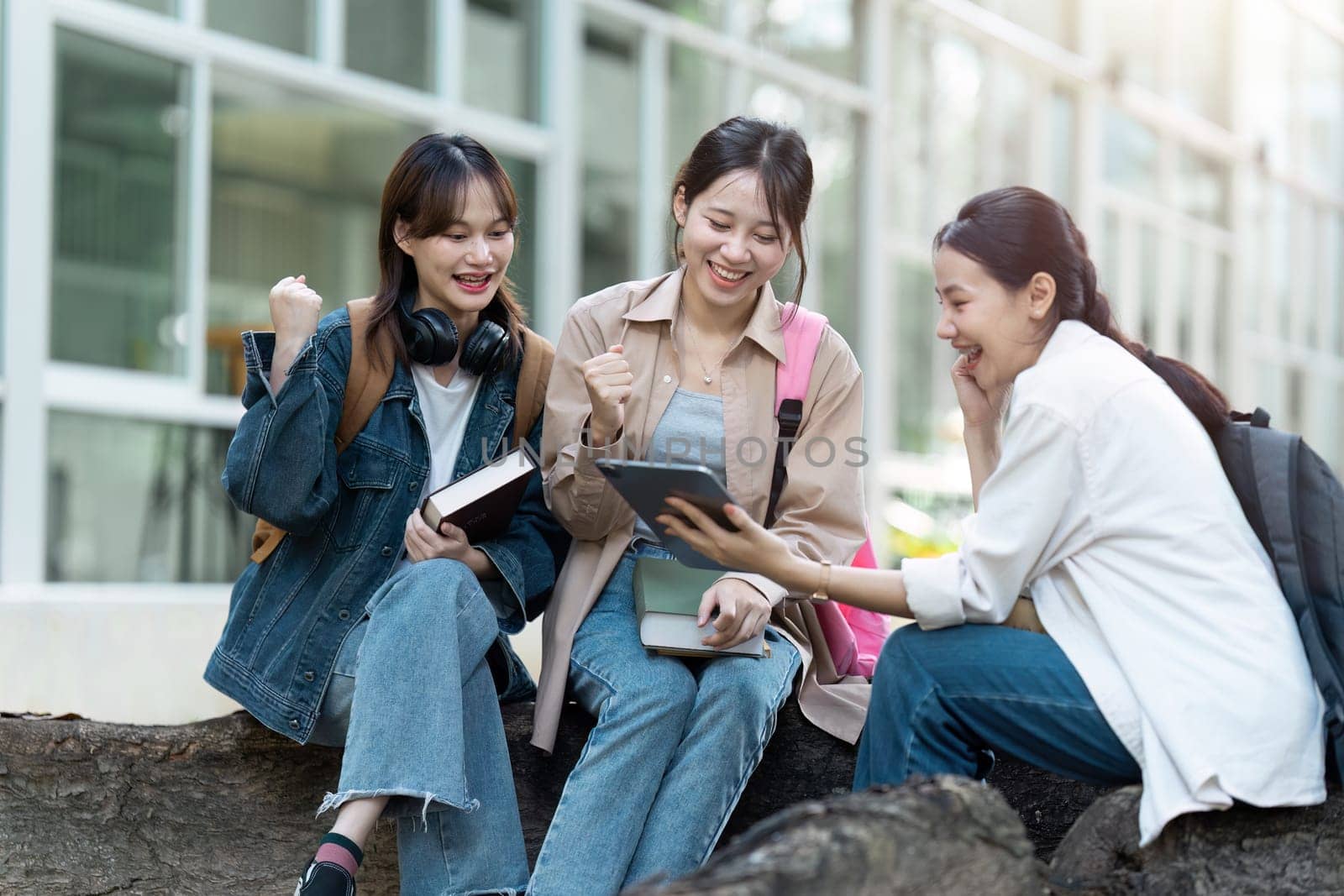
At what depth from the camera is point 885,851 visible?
2.28m

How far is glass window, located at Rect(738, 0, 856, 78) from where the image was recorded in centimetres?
1086

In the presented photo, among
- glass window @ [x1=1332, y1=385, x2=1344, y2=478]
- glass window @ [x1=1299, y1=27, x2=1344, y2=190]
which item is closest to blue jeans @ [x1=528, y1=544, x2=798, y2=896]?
glass window @ [x1=1299, y1=27, x2=1344, y2=190]

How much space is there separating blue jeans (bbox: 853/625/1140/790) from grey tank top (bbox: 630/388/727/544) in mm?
843

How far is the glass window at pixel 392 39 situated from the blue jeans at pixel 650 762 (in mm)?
5153

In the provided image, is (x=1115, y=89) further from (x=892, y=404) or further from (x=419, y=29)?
(x=419, y=29)

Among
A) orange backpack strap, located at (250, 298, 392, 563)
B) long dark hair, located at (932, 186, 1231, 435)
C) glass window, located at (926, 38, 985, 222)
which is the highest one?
glass window, located at (926, 38, 985, 222)

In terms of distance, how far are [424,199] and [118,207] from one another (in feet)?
11.6

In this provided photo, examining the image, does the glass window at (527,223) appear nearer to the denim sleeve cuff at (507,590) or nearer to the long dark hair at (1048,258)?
the denim sleeve cuff at (507,590)

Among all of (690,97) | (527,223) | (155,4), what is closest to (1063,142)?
(690,97)

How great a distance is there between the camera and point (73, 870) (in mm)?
3771

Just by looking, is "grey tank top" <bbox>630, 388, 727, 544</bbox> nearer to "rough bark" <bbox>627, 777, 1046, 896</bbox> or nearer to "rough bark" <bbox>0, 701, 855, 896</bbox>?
"rough bark" <bbox>0, 701, 855, 896</bbox>

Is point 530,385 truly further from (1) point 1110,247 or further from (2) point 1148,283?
(2) point 1148,283

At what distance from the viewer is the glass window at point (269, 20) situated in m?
7.04

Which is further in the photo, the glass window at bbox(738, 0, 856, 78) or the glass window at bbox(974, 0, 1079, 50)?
the glass window at bbox(974, 0, 1079, 50)
